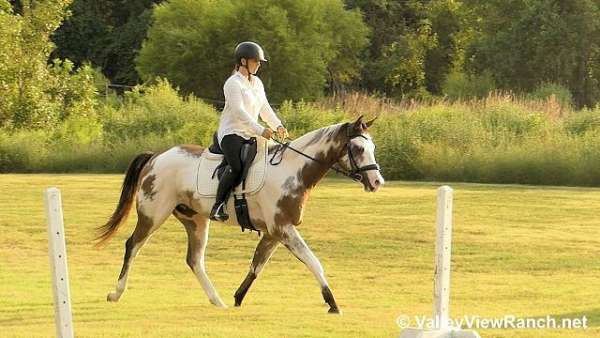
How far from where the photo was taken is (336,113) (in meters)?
44.2

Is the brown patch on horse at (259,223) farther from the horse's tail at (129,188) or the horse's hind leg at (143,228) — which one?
the horse's tail at (129,188)

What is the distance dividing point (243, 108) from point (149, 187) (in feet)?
5.66

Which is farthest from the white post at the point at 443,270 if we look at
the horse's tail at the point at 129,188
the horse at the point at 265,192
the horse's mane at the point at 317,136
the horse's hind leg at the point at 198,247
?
the horse's tail at the point at 129,188

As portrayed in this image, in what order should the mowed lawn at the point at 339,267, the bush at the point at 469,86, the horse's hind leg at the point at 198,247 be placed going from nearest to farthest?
the mowed lawn at the point at 339,267 < the horse's hind leg at the point at 198,247 < the bush at the point at 469,86

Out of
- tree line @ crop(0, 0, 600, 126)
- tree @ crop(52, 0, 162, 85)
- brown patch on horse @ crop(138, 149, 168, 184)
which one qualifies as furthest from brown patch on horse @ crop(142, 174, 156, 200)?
tree @ crop(52, 0, 162, 85)

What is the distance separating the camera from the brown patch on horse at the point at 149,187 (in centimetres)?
1534

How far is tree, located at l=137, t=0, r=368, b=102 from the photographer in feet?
217

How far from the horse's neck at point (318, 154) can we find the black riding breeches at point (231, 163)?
1.83 feet

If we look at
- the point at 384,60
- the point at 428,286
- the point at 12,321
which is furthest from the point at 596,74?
the point at 12,321

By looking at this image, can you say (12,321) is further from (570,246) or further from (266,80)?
(266,80)

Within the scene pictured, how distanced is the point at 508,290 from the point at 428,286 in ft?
4.22

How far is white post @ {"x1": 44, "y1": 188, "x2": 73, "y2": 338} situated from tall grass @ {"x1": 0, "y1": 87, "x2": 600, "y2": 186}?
28.1 metres

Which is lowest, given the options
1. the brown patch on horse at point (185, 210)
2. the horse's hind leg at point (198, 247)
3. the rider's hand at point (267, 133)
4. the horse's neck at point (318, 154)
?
the horse's hind leg at point (198, 247)

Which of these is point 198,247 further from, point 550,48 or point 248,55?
point 550,48
